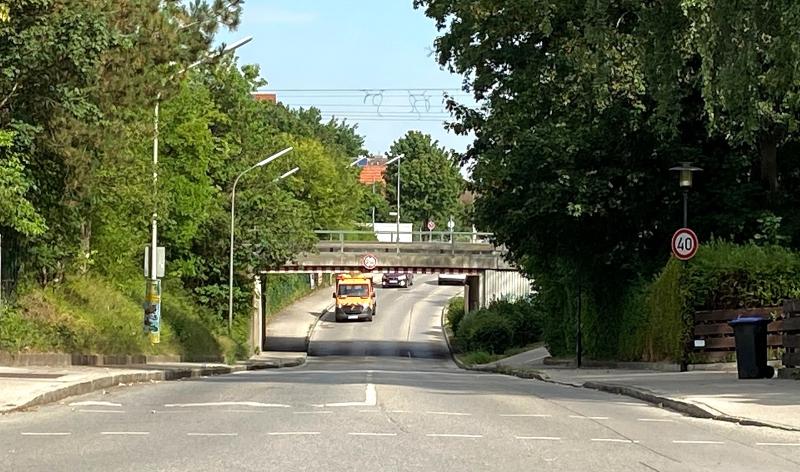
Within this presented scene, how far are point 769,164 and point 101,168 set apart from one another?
16.9 m

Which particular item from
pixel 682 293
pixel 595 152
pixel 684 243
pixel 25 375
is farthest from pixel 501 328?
pixel 25 375

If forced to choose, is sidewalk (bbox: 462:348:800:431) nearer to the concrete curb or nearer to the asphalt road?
the asphalt road

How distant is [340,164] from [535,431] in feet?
307

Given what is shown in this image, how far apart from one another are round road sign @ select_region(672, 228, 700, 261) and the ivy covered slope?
1112cm

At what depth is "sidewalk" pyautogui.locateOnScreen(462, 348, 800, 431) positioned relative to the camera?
15.4 meters

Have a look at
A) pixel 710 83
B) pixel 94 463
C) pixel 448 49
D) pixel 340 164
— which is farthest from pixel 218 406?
pixel 340 164

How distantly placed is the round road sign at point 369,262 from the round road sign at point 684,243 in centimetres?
4101

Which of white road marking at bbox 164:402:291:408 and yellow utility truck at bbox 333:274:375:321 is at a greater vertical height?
yellow utility truck at bbox 333:274:375:321

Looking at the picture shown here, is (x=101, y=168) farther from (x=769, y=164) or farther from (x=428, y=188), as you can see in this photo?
(x=428, y=188)

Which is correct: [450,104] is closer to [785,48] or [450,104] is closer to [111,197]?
[111,197]

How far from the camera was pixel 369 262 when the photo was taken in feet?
218

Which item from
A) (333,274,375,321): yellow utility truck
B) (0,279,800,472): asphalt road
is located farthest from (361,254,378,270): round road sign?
(0,279,800,472): asphalt road

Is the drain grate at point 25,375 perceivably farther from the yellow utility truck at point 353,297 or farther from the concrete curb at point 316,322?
the yellow utility truck at point 353,297

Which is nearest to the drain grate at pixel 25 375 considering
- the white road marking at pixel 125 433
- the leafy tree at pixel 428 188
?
the white road marking at pixel 125 433
